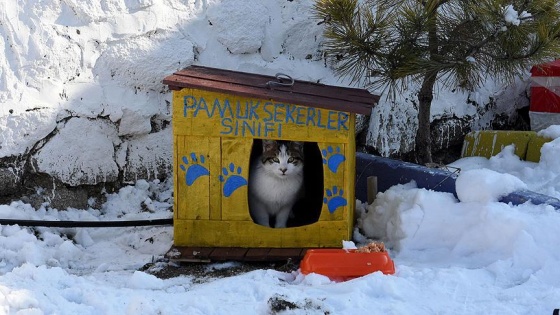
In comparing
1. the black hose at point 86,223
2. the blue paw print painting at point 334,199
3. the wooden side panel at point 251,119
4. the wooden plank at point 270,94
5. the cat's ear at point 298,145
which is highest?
the wooden plank at point 270,94

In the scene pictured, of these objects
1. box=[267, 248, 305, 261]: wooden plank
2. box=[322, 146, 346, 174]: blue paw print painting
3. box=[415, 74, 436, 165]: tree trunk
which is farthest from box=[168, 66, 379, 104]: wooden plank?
box=[267, 248, 305, 261]: wooden plank

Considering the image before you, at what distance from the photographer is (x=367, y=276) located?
10.2 feet

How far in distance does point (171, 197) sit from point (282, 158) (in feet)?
3.35

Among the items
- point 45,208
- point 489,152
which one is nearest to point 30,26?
point 45,208

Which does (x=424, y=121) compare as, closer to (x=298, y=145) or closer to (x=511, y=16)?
(x=511, y=16)

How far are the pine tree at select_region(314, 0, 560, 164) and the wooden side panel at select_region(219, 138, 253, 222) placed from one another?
1.03m

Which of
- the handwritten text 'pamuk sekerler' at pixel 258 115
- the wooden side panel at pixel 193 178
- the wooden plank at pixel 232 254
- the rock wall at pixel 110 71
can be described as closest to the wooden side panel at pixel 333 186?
the handwritten text 'pamuk sekerler' at pixel 258 115

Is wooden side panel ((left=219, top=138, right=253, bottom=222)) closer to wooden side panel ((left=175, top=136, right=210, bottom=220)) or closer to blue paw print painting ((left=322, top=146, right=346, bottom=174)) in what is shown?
wooden side panel ((left=175, top=136, right=210, bottom=220))

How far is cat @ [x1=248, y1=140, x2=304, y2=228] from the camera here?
160 inches

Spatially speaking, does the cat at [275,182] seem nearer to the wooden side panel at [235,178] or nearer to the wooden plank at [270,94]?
the wooden side panel at [235,178]

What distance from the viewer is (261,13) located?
5148mm

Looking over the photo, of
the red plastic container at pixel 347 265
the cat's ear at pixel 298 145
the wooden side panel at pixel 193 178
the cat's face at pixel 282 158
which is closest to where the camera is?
the red plastic container at pixel 347 265

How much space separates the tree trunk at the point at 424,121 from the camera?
4762mm

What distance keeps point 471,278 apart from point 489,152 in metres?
2.16
